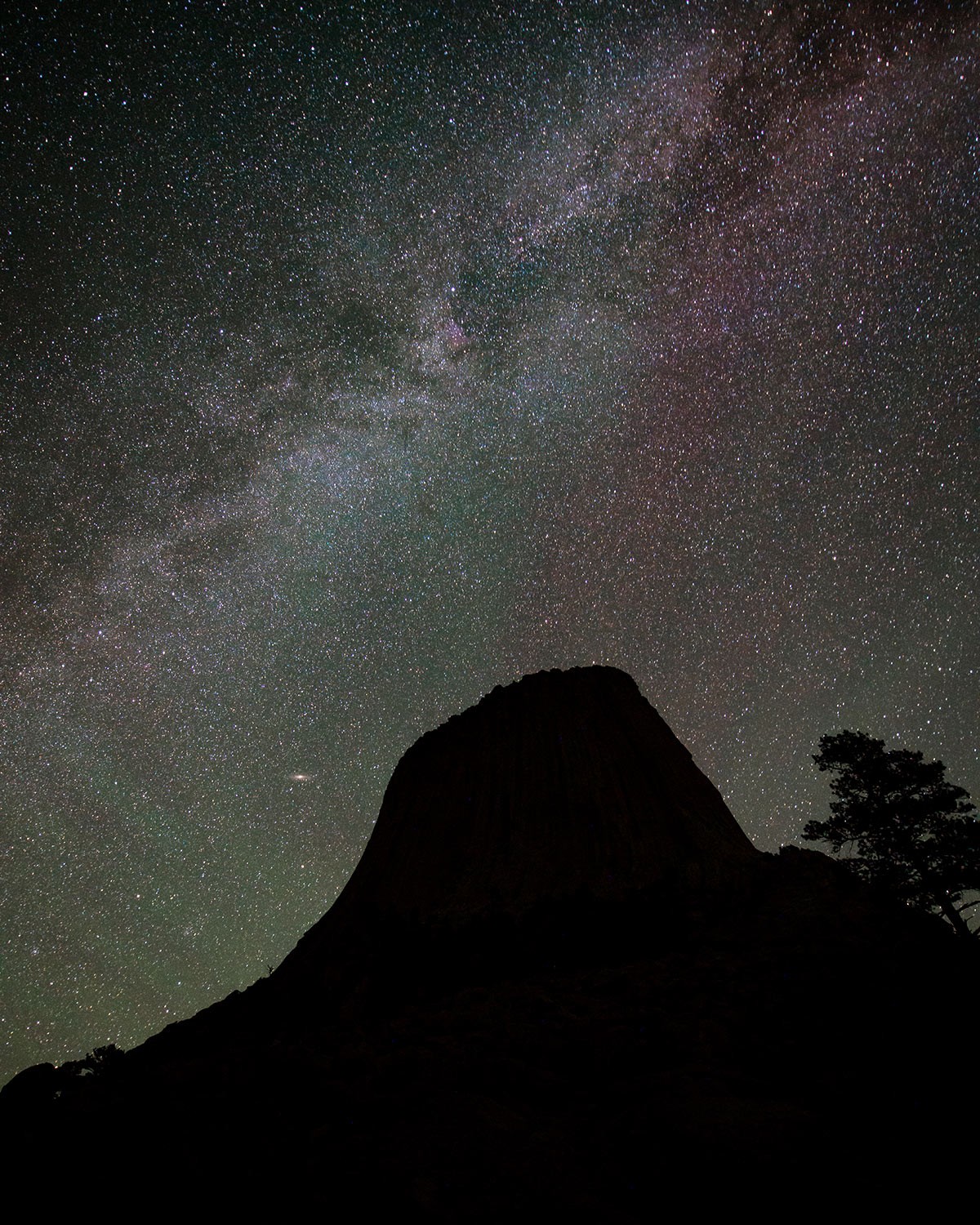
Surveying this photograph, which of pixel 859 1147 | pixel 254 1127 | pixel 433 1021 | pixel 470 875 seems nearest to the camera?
pixel 859 1147

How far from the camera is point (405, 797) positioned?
1059 inches

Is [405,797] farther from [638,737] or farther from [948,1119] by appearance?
[948,1119]

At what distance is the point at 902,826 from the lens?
1884cm

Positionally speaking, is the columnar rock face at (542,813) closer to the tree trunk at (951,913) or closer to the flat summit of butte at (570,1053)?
the flat summit of butte at (570,1053)

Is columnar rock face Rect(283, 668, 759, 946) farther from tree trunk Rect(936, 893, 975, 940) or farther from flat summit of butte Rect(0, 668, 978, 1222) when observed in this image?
tree trunk Rect(936, 893, 975, 940)

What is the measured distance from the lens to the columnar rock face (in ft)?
65.5

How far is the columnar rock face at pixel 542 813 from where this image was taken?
20.0 m

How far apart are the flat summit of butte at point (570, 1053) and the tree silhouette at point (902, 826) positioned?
1.25 metres

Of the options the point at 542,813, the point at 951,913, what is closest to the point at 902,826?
the point at 951,913

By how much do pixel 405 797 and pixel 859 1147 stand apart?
2270cm

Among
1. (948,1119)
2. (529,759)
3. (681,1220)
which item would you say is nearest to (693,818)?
(529,759)

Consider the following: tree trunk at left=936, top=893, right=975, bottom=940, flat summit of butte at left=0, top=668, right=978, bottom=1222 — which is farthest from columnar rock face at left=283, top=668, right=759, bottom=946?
tree trunk at left=936, top=893, right=975, bottom=940

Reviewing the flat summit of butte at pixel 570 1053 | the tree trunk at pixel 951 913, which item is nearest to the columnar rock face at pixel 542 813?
the flat summit of butte at pixel 570 1053

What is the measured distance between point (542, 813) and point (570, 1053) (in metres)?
Answer: 13.5
